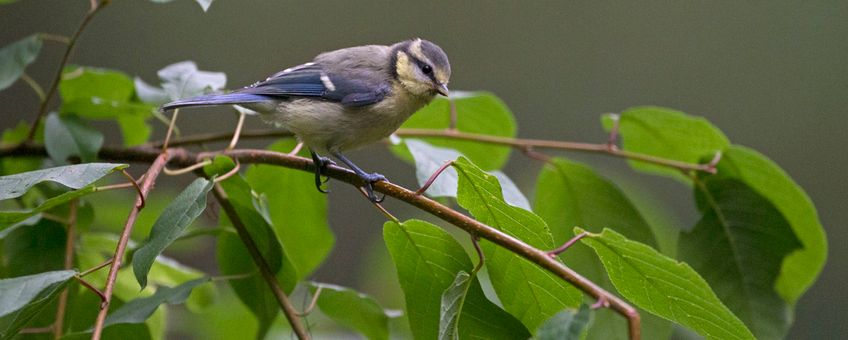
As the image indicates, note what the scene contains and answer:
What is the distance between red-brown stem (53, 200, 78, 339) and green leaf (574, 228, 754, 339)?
983mm

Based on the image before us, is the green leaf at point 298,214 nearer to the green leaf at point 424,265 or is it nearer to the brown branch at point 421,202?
the brown branch at point 421,202

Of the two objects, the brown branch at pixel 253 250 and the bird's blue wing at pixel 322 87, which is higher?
the bird's blue wing at pixel 322 87

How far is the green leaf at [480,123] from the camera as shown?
7.54 feet

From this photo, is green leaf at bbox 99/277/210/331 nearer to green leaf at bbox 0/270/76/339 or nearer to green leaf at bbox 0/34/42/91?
green leaf at bbox 0/270/76/339

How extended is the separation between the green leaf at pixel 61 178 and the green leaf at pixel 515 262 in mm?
532

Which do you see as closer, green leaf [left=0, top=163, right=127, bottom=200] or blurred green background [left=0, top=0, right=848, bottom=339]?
green leaf [left=0, top=163, right=127, bottom=200]

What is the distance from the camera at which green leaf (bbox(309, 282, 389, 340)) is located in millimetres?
1761

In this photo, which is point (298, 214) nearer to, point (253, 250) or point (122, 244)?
point (253, 250)

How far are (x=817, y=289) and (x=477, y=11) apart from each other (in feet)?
10.7

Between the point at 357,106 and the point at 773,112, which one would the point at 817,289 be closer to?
the point at 773,112

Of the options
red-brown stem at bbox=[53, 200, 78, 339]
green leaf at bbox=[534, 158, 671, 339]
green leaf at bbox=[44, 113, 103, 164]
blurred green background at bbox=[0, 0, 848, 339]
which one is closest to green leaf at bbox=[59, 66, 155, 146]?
green leaf at bbox=[44, 113, 103, 164]

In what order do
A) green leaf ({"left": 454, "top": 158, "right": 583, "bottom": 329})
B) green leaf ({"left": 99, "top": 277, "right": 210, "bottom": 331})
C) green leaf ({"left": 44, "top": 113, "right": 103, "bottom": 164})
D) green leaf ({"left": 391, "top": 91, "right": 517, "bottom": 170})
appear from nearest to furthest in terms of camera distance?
1. green leaf ({"left": 454, "top": 158, "right": 583, "bottom": 329})
2. green leaf ({"left": 99, "top": 277, "right": 210, "bottom": 331})
3. green leaf ({"left": 44, "top": 113, "right": 103, "bottom": 164})
4. green leaf ({"left": 391, "top": 91, "right": 517, "bottom": 170})

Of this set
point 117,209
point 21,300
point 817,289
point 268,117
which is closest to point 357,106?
point 268,117

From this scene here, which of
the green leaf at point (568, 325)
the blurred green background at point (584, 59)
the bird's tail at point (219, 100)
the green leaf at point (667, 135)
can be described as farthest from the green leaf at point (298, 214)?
the blurred green background at point (584, 59)
